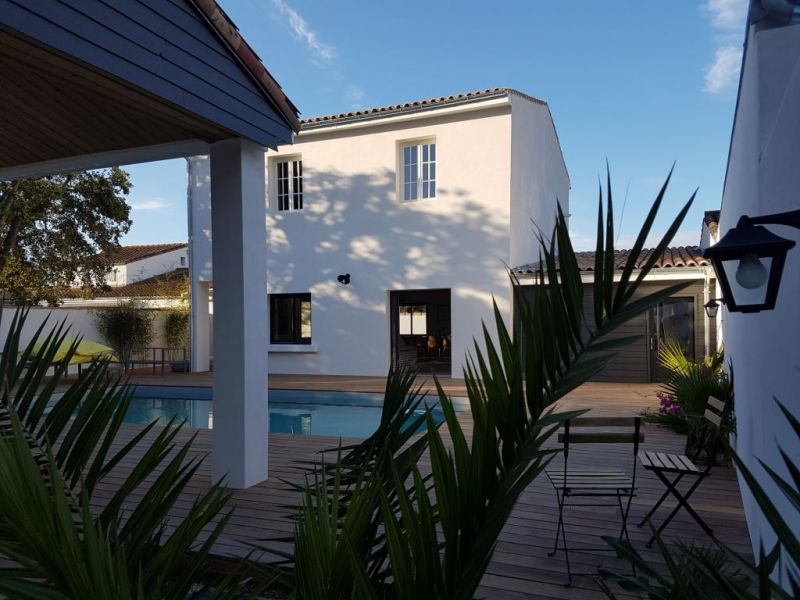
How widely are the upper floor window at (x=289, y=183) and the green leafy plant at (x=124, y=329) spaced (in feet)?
18.0

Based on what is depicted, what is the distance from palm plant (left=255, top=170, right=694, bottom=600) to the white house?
11.1m

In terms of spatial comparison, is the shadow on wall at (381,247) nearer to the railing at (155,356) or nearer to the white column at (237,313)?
the railing at (155,356)

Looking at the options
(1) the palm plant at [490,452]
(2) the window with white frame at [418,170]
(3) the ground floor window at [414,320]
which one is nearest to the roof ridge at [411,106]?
(2) the window with white frame at [418,170]

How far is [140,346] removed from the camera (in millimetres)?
16375

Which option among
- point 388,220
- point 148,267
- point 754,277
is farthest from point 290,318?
point 148,267

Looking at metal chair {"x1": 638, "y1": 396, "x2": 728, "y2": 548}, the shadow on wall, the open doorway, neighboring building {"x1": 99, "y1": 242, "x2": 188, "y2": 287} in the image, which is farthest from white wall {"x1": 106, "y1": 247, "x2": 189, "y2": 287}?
metal chair {"x1": 638, "y1": 396, "x2": 728, "y2": 548}

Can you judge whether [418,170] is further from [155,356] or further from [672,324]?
[155,356]

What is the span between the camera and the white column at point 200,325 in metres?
15.1

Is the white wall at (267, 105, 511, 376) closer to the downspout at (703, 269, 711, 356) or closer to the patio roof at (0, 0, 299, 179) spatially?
the downspout at (703, 269, 711, 356)

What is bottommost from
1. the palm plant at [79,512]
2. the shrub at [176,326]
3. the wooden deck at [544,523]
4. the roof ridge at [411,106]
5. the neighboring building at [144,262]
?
the wooden deck at [544,523]

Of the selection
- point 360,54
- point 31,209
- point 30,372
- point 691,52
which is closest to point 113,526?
point 30,372

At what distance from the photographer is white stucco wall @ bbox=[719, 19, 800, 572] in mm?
2160

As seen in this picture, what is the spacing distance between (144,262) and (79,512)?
2893 cm

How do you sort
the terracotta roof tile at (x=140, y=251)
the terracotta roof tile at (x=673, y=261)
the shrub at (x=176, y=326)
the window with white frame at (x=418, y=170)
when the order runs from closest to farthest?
1. the terracotta roof tile at (x=673, y=261)
2. the window with white frame at (x=418, y=170)
3. the shrub at (x=176, y=326)
4. the terracotta roof tile at (x=140, y=251)
